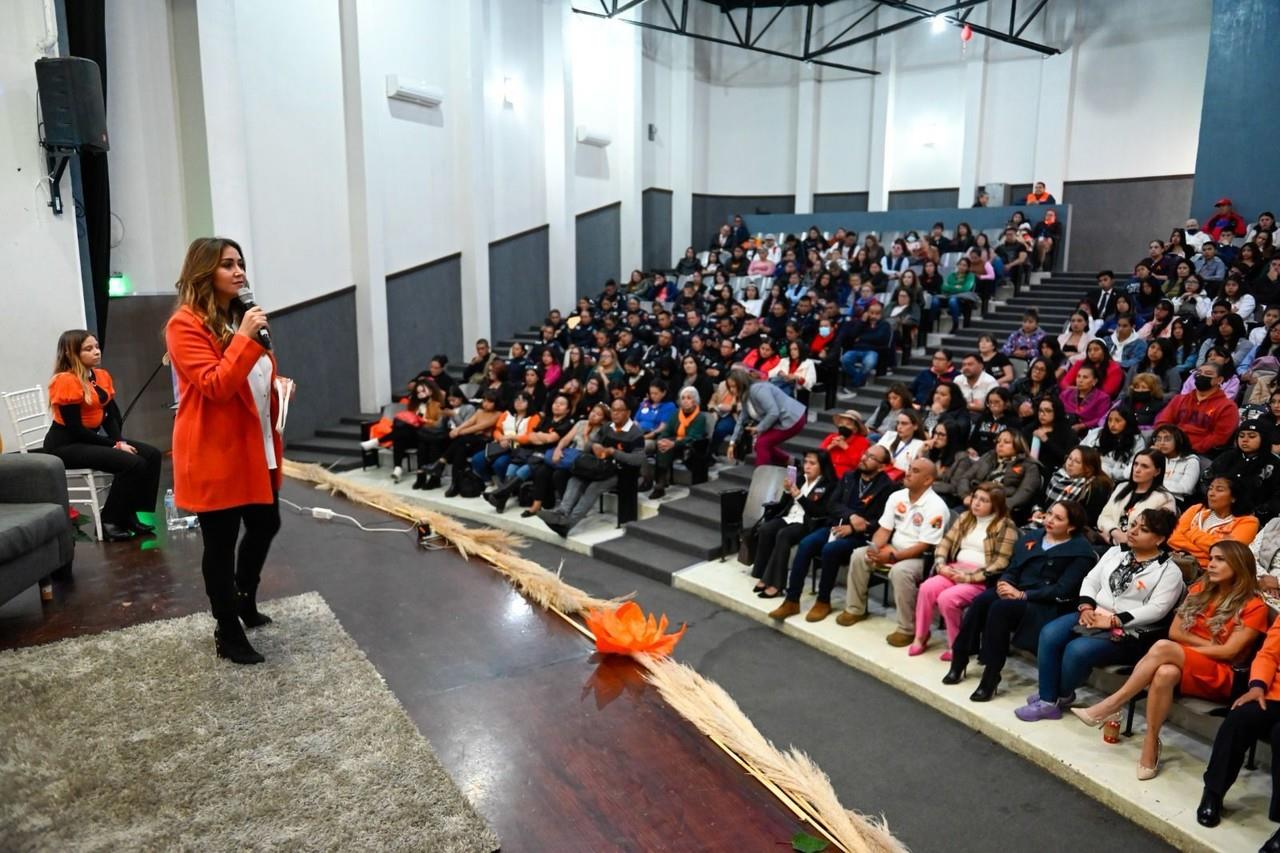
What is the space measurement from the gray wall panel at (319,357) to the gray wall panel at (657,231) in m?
6.35

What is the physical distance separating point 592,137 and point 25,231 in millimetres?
8976

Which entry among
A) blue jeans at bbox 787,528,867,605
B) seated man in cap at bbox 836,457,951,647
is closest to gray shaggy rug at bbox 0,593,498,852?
blue jeans at bbox 787,528,867,605

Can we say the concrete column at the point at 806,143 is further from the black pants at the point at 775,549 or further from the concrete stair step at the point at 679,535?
the black pants at the point at 775,549

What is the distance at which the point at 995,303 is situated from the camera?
9.69 m

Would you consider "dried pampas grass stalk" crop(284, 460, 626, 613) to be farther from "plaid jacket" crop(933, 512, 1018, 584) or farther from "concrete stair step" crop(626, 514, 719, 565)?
"plaid jacket" crop(933, 512, 1018, 584)

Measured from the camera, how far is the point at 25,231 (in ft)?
16.0

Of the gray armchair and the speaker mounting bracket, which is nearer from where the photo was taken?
the gray armchair

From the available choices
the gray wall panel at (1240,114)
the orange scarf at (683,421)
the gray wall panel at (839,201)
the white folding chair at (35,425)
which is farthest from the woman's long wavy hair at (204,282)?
the gray wall panel at (839,201)

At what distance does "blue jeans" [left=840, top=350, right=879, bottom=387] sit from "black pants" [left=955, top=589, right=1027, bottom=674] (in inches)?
169

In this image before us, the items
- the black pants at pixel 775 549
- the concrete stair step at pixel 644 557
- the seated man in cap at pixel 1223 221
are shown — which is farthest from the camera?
the seated man in cap at pixel 1223 221

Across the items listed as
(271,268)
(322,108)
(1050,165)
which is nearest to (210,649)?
(271,268)

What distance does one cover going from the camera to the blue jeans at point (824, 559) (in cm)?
439

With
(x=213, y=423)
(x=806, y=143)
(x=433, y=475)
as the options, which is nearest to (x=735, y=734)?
(x=213, y=423)

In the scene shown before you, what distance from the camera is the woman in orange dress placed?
2934mm
